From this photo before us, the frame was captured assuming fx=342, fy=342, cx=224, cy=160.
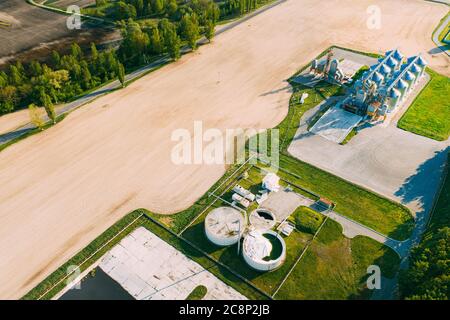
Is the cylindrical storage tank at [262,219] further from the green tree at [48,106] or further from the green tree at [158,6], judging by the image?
the green tree at [158,6]

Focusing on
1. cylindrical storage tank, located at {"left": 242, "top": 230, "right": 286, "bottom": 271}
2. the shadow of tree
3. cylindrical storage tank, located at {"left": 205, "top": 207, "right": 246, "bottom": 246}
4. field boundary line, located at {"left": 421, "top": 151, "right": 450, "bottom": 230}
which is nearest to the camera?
cylindrical storage tank, located at {"left": 242, "top": 230, "right": 286, "bottom": 271}

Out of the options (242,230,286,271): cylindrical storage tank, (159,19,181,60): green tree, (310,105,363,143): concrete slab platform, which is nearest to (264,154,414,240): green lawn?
(310,105,363,143): concrete slab platform

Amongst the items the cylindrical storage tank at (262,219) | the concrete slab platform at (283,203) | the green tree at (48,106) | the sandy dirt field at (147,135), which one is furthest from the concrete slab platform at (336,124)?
the green tree at (48,106)

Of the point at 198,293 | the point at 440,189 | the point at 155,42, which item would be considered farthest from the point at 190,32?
the point at 198,293

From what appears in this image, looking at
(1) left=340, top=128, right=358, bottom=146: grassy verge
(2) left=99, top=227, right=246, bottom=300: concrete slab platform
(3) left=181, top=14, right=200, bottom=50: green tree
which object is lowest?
(2) left=99, top=227, right=246, bottom=300: concrete slab platform

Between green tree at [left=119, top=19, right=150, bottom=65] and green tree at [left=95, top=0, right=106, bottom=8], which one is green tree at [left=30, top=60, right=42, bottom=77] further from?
green tree at [left=95, top=0, right=106, bottom=8]

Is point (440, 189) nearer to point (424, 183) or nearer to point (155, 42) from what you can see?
point (424, 183)
